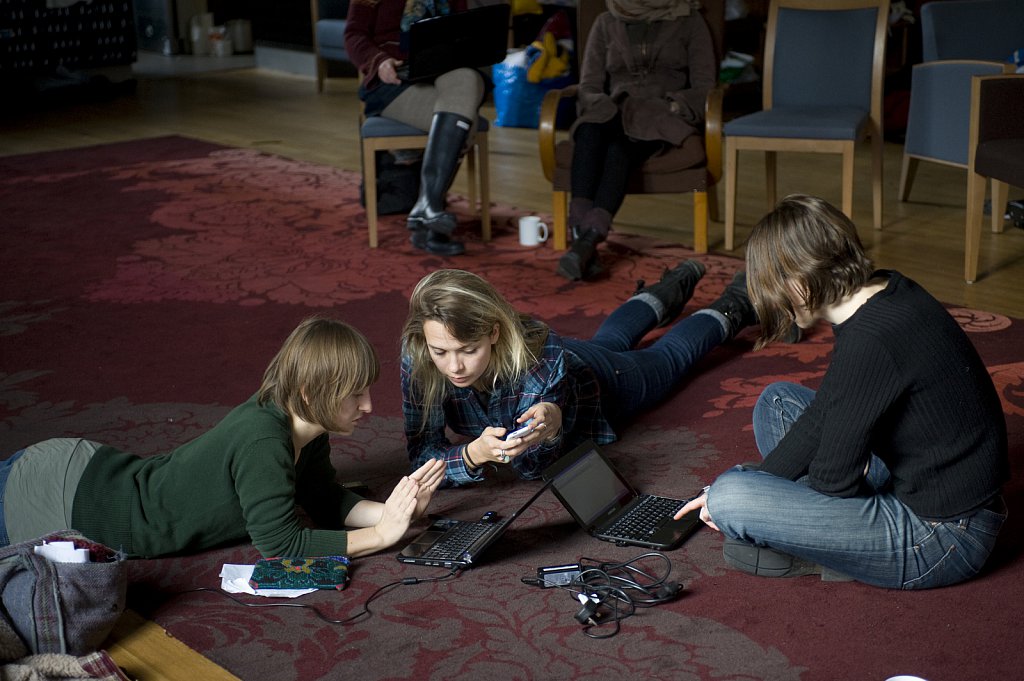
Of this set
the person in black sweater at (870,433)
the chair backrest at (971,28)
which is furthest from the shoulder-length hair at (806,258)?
the chair backrest at (971,28)

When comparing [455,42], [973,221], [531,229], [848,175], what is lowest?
[531,229]

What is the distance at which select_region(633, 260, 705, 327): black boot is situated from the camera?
338 centimetres

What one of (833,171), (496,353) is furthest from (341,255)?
(833,171)

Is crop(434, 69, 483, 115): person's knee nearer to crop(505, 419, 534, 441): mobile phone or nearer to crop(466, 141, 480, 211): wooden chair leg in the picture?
crop(466, 141, 480, 211): wooden chair leg

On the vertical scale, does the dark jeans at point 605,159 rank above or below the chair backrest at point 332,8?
below

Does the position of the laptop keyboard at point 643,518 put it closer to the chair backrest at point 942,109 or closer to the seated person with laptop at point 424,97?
the seated person with laptop at point 424,97

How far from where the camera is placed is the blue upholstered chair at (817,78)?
14.4ft

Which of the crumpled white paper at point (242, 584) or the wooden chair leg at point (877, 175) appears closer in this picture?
the crumpled white paper at point (242, 584)

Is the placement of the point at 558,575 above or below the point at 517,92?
below

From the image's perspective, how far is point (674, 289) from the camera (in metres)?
3.41

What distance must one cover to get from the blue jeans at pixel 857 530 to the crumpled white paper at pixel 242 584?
831 millimetres

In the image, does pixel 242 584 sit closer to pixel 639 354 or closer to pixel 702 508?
pixel 702 508

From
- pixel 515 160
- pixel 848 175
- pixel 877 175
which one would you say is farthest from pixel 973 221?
pixel 515 160

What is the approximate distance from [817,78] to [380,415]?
2689 millimetres
